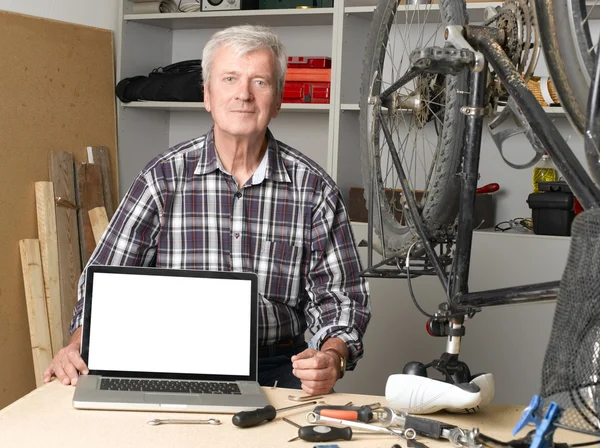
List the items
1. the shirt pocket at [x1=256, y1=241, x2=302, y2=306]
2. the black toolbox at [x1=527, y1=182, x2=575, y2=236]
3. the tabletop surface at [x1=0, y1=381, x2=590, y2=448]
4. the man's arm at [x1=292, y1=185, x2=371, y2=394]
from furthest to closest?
the black toolbox at [x1=527, y1=182, x2=575, y2=236] < the shirt pocket at [x1=256, y1=241, x2=302, y2=306] < the man's arm at [x1=292, y1=185, x2=371, y2=394] < the tabletop surface at [x1=0, y1=381, x2=590, y2=448]

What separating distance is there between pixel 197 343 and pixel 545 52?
727 millimetres

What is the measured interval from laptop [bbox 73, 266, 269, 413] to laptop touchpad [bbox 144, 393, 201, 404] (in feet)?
0.13

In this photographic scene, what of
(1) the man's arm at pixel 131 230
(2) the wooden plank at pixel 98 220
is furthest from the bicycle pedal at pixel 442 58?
(2) the wooden plank at pixel 98 220

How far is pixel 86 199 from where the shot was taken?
3.18m

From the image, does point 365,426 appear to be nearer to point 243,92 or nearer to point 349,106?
point 243,92

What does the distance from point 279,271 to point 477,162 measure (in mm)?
646

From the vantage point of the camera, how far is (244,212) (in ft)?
5.89

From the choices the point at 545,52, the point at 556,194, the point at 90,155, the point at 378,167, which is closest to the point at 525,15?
the point at 545,52

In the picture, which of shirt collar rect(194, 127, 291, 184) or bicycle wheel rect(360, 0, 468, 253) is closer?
bicycle wheel rect(360, 0, 468, 253)

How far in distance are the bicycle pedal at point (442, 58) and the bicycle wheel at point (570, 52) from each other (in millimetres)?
181

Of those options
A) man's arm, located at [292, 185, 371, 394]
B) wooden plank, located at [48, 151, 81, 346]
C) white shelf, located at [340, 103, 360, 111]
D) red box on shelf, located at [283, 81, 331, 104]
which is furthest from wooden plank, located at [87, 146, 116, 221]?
man's arm, located at [292, 185, 371, 394]

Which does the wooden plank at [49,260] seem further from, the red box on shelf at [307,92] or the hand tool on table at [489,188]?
the hand tool on table at [489,188]

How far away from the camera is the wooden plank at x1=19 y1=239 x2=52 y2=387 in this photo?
2.93m

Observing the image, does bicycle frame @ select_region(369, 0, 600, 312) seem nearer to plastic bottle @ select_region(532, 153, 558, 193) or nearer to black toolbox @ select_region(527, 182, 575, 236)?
black toolbox @ select_region(527, 182, 575, 236)
